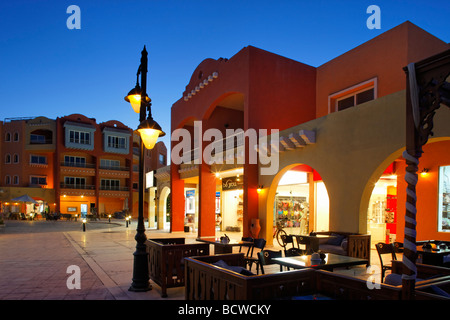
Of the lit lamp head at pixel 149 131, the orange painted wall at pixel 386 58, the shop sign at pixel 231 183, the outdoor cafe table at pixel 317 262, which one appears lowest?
the outdoor cafe table at pixel 317 262

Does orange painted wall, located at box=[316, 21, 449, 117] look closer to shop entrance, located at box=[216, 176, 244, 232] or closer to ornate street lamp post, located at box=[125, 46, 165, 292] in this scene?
shop entrance, located at box=[216, 176, 244, 232]

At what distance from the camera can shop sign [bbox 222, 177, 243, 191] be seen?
18906 millimetres

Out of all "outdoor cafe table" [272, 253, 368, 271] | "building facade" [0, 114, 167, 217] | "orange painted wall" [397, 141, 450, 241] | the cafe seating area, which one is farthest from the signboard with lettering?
"building facade" [0, 114, 167, 217]

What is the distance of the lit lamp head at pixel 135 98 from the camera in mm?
6836

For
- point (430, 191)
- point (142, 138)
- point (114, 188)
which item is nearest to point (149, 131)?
point (142, 138)

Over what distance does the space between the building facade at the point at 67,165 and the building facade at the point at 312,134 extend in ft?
83.3

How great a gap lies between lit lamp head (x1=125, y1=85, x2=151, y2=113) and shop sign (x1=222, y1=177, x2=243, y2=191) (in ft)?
39.6

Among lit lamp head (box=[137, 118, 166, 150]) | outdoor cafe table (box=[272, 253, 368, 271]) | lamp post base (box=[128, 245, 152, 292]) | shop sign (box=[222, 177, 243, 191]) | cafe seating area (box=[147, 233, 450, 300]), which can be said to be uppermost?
lit lamp head (box=[137, 118, 166, 150])

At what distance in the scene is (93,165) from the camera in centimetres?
4300

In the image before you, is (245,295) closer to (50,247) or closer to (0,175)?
(50,247)

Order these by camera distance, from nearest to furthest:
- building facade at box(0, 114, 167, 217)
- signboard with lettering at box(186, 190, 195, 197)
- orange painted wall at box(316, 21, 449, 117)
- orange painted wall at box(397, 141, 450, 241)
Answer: orange painted wall at box(397, 141, 450, 241), orange painted wall at box(316, 21, 449, 117), signboard with lettering at box(186, 190, 195, 197), building facade at box(0, 114, 167, 217)

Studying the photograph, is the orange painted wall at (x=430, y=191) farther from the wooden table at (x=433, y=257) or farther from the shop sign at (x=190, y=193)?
the shop sign at (x=190, y=193)

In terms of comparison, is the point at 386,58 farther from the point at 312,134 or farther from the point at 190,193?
the point at 190,193

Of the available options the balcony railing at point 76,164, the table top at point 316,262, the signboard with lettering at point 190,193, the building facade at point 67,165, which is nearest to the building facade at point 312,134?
the table top at point 316,262
